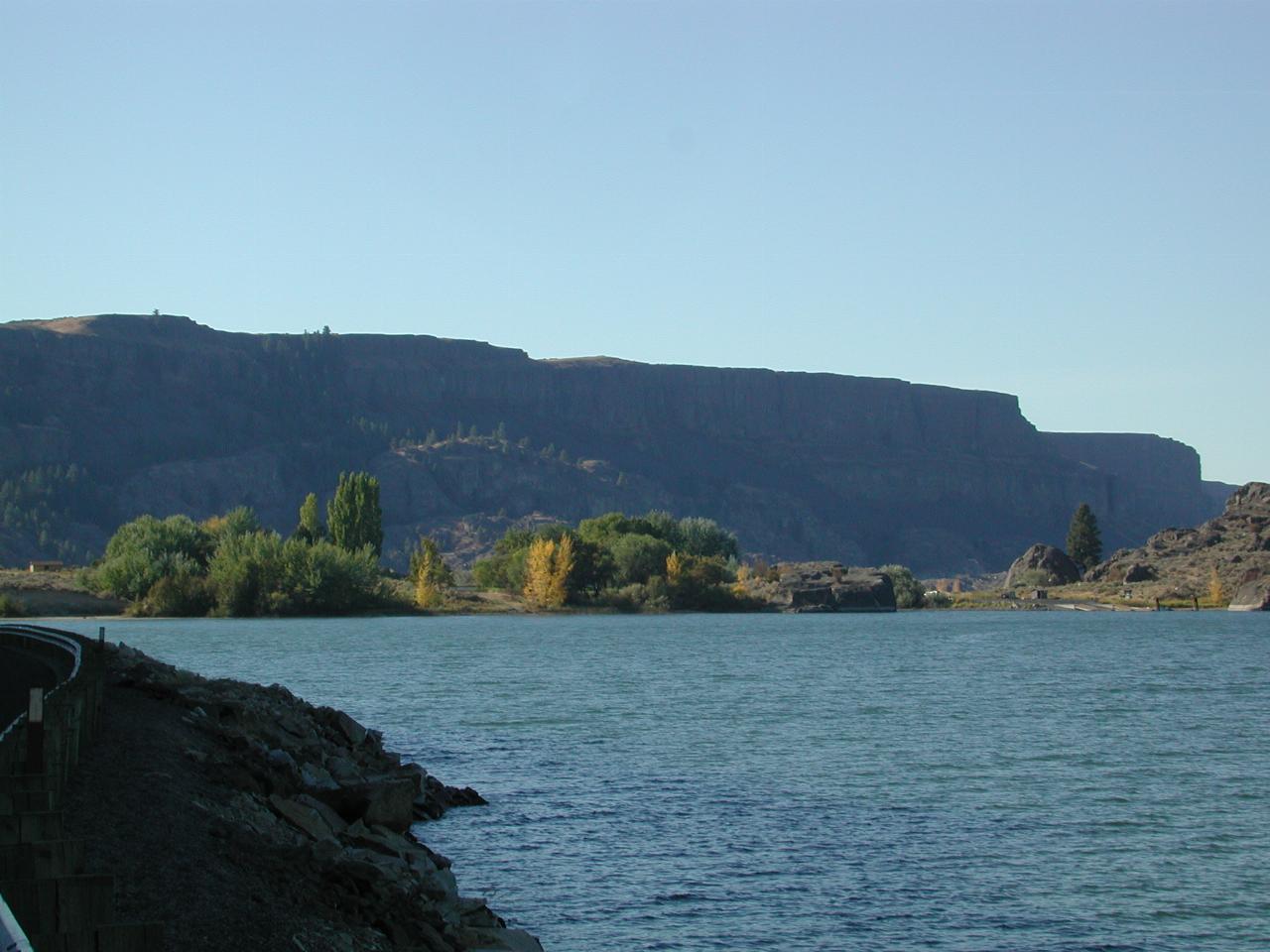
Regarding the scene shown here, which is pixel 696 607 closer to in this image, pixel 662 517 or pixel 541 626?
pixel 662 517

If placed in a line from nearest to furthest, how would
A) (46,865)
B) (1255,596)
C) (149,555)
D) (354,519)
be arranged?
1. (46,865)
2. (149,555)
3. (354,519)
4. (1255,596)

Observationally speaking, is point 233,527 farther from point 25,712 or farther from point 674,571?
point 25,712

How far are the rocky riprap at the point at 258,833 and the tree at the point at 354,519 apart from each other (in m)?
124

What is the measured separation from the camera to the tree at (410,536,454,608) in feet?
512

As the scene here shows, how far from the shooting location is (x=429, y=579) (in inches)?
6398

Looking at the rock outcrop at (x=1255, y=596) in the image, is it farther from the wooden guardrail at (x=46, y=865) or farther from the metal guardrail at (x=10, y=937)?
the metal guardrail at (x=10, y=937)

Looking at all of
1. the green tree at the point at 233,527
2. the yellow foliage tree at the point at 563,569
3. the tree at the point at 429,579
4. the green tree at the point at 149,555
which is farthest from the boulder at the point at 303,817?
the yellow foliage tree at the point at 563,569

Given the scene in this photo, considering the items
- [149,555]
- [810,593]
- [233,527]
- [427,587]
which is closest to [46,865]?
[149,555]

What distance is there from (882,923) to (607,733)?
25.1m

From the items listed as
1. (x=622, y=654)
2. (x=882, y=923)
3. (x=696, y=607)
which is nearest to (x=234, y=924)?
(x=882, y=923)

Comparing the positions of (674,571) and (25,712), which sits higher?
(674,571)

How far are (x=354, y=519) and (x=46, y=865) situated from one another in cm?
14776

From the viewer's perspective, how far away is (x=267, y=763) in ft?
91.2

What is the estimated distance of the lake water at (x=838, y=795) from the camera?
23.8m
